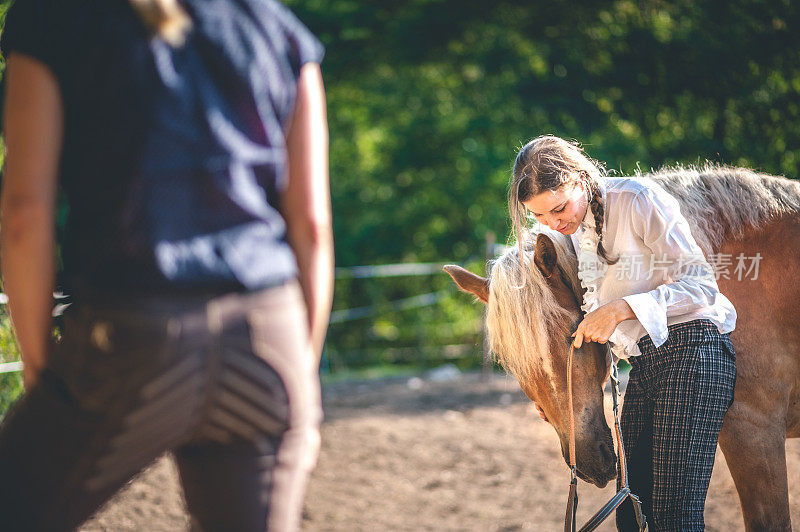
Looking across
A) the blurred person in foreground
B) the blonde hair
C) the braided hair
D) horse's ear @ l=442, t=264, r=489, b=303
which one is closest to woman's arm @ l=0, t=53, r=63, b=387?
the blurred person in foreground

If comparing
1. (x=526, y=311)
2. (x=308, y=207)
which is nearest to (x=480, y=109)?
(x=526, y=311)

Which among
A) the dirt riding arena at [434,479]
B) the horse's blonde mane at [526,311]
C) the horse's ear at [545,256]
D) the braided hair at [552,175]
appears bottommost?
the dirt riding arena at [434,479]

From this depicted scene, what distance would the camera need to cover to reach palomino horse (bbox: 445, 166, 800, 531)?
2.12 metres

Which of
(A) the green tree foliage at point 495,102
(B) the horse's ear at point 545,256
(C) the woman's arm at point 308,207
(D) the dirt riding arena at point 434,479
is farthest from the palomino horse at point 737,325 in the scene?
(A) the green tree foliage at point 495,102

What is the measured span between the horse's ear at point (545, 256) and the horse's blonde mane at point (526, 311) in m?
0.03

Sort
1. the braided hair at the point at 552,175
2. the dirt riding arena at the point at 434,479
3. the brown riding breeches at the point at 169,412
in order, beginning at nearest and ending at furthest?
1. the brown riding breeches at the point at 169,412
2. the braided hair at the point at 552,175
3. the dirt riding arena at the point at 434,479

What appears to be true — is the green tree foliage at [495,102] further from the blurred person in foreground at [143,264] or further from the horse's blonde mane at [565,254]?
the blurred person in foreground at [143,264]

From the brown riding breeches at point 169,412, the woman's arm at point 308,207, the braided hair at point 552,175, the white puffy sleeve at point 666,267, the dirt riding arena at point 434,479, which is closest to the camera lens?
the brown riding breeches at point 169,412

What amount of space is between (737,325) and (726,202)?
1.57 feet

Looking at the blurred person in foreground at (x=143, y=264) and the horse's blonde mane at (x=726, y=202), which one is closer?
the blurred person in foreground at (x=143, y=264)

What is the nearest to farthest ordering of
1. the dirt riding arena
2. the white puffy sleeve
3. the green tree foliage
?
the white puffy sleeve
the dirt riding arena
the green tree foliage

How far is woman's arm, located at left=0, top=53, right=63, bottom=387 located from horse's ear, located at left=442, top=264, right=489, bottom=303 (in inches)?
66.6

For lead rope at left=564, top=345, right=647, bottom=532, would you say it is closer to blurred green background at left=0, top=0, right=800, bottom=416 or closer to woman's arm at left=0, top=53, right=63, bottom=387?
woman's arm at left=0, top=53, right=63, bottom=387

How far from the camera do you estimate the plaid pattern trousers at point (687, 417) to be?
78.7 inches
